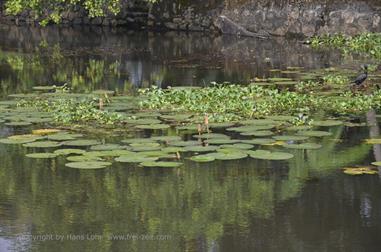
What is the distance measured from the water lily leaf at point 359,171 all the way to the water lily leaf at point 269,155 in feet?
2.37

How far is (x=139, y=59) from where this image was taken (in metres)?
24.1

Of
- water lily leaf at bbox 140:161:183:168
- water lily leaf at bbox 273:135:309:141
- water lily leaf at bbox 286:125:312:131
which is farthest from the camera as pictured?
water lily leaf at bbox 286:125:312:131

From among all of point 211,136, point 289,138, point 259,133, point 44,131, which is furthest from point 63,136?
point 289,138

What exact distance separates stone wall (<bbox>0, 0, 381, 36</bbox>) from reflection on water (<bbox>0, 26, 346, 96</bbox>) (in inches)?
38.4

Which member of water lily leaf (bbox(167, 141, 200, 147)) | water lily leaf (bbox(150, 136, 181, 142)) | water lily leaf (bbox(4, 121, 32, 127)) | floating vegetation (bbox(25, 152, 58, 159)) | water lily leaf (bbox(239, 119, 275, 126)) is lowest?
floating vegetation (bbox(25, 152, 58, 159))

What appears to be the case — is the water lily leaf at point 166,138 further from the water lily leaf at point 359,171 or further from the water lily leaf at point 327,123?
the water lily leaf at point 359,171

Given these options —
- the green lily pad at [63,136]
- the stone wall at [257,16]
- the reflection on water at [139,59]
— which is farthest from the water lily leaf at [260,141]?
the stone wall at [257,16]

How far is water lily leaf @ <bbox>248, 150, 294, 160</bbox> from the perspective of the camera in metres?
9.79

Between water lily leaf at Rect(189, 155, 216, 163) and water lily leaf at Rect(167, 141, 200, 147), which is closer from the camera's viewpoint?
water lily leaf at Rect(189, 155, 216, 163)

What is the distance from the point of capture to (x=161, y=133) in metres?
11.4

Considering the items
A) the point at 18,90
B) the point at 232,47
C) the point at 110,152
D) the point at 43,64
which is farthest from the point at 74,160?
the point at 232,47

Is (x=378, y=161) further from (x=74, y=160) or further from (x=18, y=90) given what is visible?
(x=18, y=90)

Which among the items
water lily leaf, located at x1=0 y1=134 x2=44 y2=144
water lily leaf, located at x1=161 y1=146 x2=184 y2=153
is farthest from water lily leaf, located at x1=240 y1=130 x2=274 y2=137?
water lily leaf, located at x1=0 y1=134 x2=44 y2=144

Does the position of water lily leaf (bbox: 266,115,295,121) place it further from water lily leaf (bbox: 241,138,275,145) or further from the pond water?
water lily leaf (bbox: 241,138,275,145)
